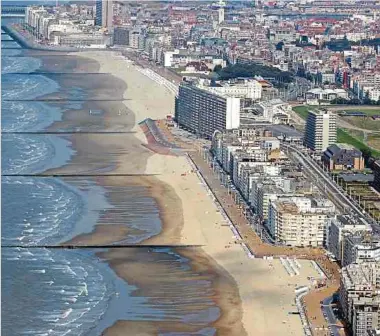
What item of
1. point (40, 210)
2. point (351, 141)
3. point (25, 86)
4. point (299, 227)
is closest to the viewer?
point (299, 227)

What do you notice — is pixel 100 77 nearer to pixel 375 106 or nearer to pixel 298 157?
pixel 375 106

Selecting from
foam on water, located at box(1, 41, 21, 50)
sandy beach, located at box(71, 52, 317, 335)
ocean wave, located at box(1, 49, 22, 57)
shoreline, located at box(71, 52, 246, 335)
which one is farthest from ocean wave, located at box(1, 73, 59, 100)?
foam on water, located at box(1, 41, 21, 50)

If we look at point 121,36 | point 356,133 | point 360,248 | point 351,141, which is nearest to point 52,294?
point 360,248

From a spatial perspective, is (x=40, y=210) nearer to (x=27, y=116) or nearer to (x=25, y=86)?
(x=27, y=116)

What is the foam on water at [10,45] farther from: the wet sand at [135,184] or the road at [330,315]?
the road at [330,315]

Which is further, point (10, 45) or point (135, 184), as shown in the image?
point (10, 45)

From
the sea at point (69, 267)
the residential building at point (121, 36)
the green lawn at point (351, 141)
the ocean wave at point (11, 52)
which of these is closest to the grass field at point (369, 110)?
the green lawn at point (351, 141)

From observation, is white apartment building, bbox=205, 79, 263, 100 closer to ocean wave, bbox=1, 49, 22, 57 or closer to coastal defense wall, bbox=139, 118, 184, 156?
coastal defense wall, bbox=139, 118, 184, 156
